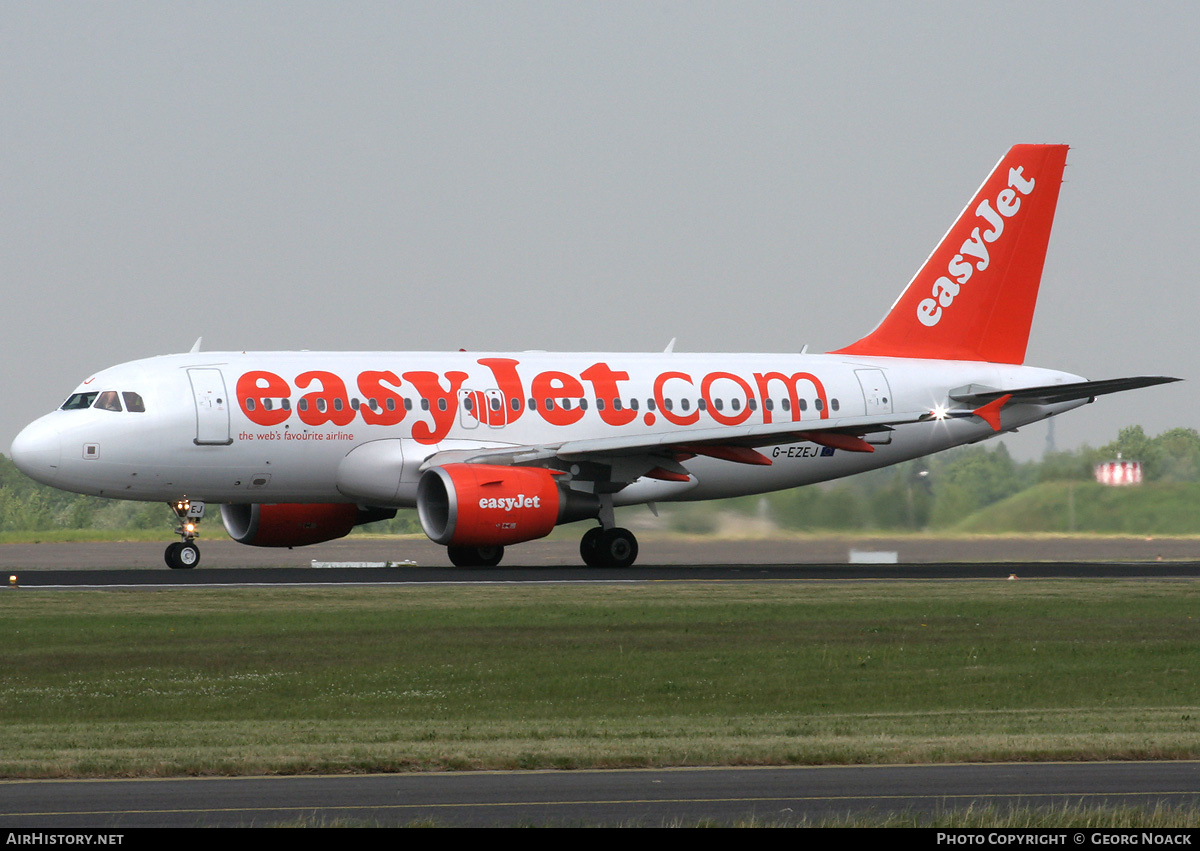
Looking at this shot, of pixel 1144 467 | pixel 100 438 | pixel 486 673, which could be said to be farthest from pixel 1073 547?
pixel 486 673

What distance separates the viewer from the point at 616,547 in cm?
3572

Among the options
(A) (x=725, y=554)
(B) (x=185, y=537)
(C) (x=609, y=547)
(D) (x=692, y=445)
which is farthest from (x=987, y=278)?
(B) (x=185, y=537)

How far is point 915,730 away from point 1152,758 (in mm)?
2429

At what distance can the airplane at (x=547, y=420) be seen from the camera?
33.4 m

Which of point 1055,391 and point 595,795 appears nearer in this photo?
point 595,795

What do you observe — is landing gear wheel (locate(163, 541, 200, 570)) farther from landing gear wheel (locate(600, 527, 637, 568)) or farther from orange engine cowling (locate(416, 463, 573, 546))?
landing gear wheel (locate(600, 527, 637, 568))

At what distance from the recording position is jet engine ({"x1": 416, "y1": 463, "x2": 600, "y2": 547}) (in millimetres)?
32531

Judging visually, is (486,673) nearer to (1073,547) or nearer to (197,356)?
(197,356)

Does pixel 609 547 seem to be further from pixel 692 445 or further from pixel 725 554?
pixel 725 554

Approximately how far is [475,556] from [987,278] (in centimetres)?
1487

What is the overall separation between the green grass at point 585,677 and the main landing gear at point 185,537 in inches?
232

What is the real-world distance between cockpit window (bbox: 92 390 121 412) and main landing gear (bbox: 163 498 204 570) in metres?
2.42

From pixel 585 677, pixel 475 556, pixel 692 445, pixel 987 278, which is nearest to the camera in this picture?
pixel 585 677

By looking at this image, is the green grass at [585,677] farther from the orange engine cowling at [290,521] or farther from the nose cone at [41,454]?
the orange engine cowling at [290,521]
